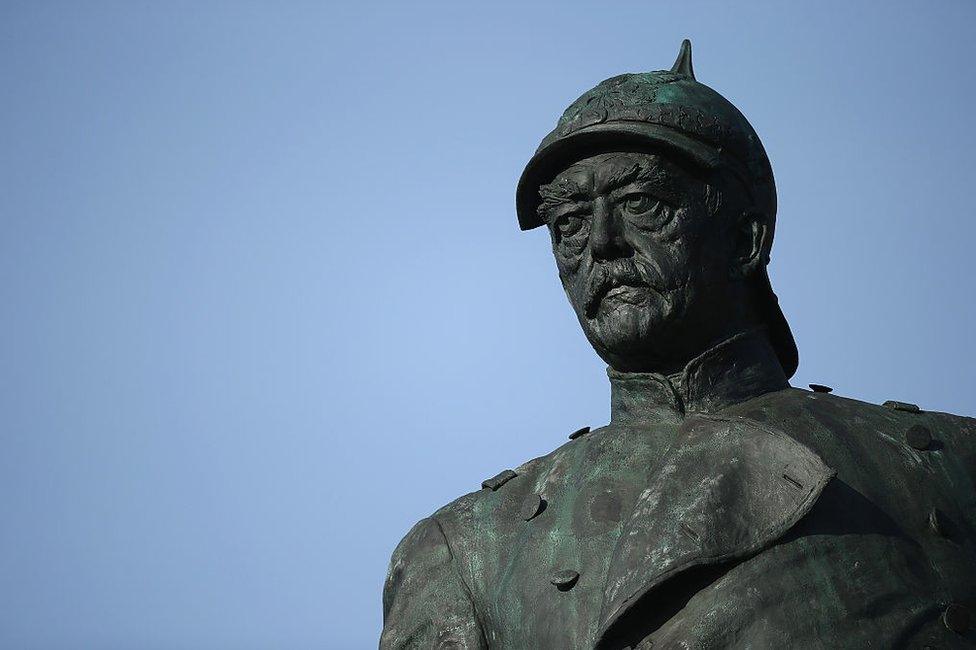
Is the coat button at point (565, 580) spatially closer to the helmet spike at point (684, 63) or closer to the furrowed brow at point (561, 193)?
the furrowed brow at point (561, 193)

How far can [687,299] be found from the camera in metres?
7.14

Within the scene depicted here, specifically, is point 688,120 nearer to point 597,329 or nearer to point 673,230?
point 673,230

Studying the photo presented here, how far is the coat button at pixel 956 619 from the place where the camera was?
21.1ft

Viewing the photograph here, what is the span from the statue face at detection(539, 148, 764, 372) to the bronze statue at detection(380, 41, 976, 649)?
0.01 meters

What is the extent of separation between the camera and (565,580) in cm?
680

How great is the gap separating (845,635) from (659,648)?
797 mm

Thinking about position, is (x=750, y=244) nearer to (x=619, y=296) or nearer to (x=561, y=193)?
(x=619, y=296)

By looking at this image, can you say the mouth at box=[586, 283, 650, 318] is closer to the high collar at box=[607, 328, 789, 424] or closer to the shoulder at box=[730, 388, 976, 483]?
the high collar at box=[607, 328, 789, 424]

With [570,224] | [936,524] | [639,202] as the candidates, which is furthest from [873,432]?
[570,224]

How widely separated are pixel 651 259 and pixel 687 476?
43.2 inches

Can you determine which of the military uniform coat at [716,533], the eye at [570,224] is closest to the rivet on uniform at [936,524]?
the military uniform coat at [716,533]

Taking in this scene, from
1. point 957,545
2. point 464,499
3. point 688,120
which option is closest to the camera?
point 957,545

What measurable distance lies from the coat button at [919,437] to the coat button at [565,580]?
5.75 feet

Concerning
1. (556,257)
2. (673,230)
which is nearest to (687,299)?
(673,230)
